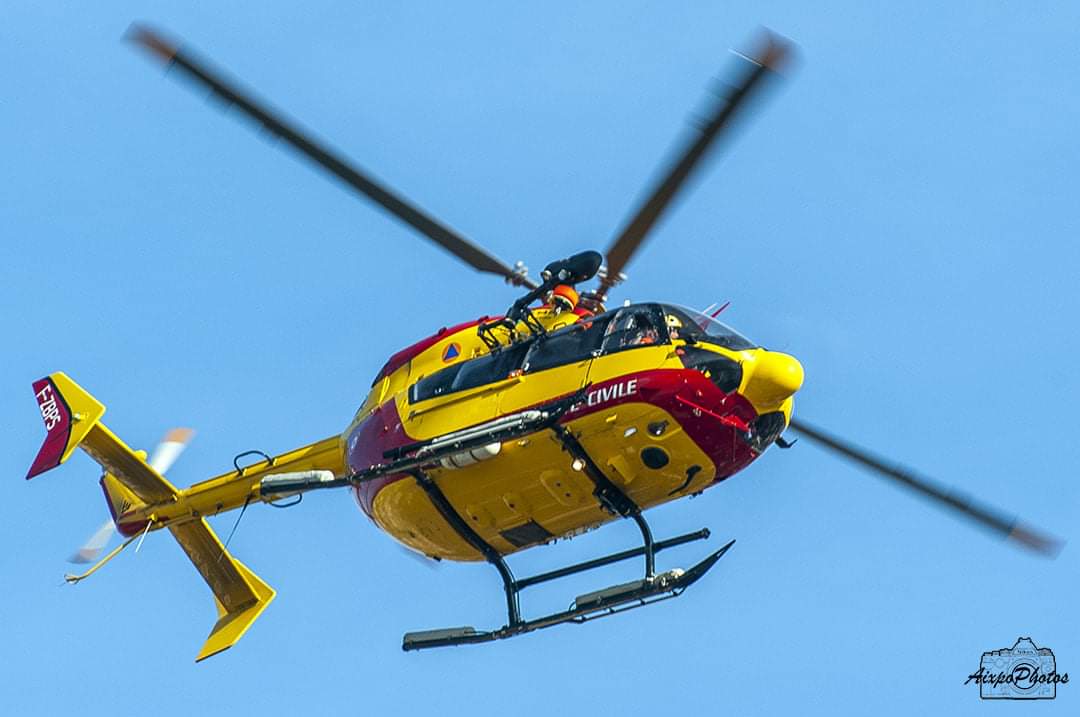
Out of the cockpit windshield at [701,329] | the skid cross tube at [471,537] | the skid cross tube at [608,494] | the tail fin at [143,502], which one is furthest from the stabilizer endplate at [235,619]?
the cockpit windshield at [701,329]

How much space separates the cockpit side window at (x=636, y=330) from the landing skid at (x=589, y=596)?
2.28m

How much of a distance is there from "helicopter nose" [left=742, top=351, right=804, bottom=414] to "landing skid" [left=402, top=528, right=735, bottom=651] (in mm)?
1568

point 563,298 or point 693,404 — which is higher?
point 563,298

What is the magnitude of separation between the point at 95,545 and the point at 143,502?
987mm

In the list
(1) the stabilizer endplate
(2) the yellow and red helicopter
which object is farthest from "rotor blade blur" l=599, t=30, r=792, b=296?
(1) the stabilizer endplate

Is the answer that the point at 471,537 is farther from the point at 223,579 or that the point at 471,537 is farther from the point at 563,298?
the point at 223,579

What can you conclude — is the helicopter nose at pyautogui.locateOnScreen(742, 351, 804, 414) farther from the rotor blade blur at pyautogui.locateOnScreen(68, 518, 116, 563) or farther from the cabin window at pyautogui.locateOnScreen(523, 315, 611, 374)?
the rotor blade blur at pyautogui.locateOnScreen(68, 518, 116, 563)

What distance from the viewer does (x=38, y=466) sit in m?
22.1

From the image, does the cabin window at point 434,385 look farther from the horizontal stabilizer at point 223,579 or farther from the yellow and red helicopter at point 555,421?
the horizontal stabilizer at point 223,579

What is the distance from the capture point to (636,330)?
19391mm

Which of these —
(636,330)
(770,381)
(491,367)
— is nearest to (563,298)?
(491,367)

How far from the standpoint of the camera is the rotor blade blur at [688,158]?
Answer: 16.7 meters

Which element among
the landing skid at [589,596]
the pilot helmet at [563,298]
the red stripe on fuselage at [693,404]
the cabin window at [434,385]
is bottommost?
the landing skid at [589,596]

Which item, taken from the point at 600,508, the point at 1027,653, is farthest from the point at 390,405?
the point at 1027,653
